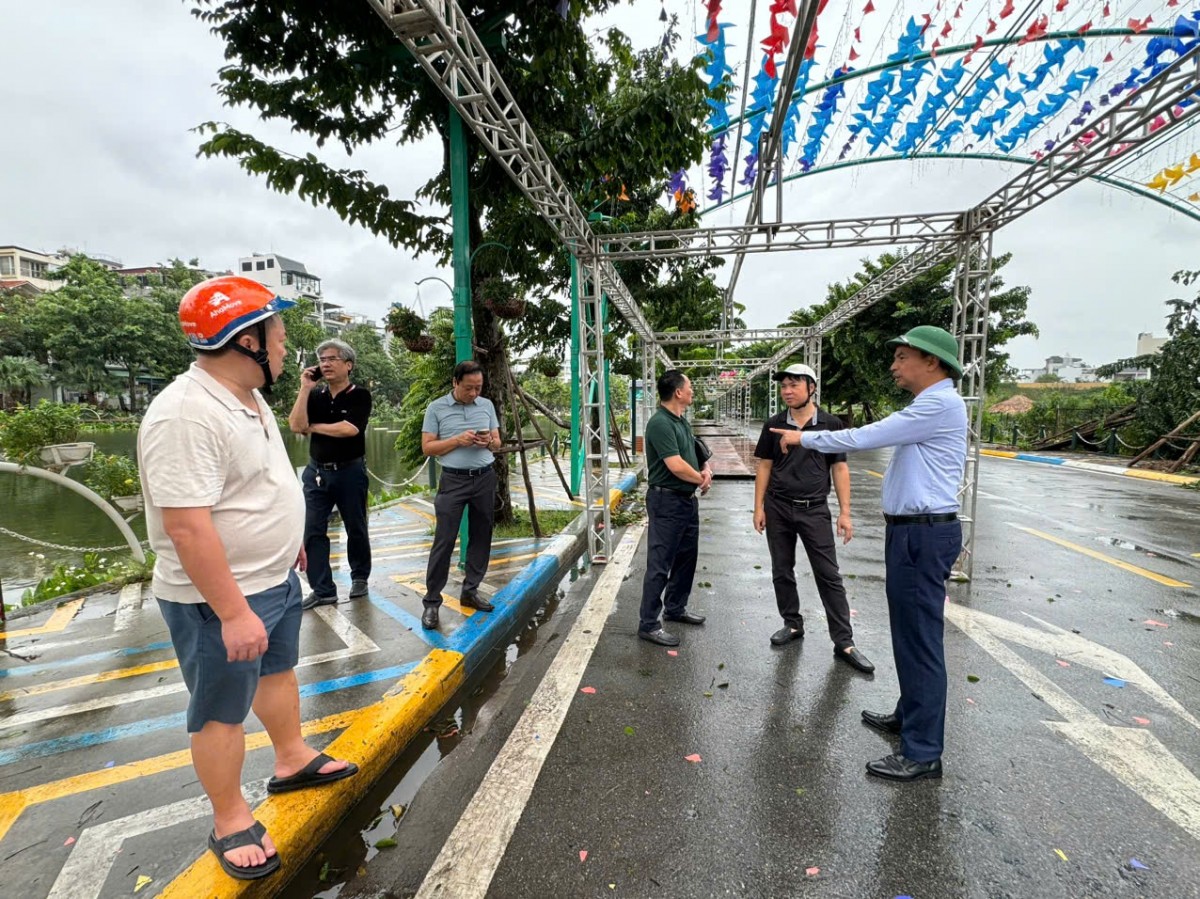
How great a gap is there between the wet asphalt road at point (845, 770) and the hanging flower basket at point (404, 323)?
3.81 meters

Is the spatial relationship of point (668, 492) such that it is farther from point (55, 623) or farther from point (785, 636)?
point (55, 623)

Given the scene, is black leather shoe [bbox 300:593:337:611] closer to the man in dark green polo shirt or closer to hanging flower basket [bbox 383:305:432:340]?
the man in dark green polo shirt

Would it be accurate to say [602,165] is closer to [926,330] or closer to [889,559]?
[926,330]

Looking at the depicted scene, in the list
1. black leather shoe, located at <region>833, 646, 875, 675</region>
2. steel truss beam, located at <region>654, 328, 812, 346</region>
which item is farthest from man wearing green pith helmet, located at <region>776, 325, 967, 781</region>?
steel truss beam, located at <region>654, 328, 812, 346</region>

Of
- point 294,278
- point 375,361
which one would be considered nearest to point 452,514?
point 375,361

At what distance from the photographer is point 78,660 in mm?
3451

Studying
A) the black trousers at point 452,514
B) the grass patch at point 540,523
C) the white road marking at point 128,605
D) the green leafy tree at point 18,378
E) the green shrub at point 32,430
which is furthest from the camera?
the green leafy tree at point 18,378

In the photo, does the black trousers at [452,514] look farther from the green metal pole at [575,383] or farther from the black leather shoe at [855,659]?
the black leather shoe at [855,659]

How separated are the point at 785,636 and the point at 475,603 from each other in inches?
88.5

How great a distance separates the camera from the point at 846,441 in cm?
266

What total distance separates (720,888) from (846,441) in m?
1.91

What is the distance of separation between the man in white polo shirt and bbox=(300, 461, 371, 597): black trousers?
2.29 meters

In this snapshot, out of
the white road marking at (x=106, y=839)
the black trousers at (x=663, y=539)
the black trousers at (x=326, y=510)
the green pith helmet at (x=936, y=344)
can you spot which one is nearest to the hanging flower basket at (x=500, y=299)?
the black trousers at (x=326, y=510)

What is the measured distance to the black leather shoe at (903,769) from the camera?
2365 mm
